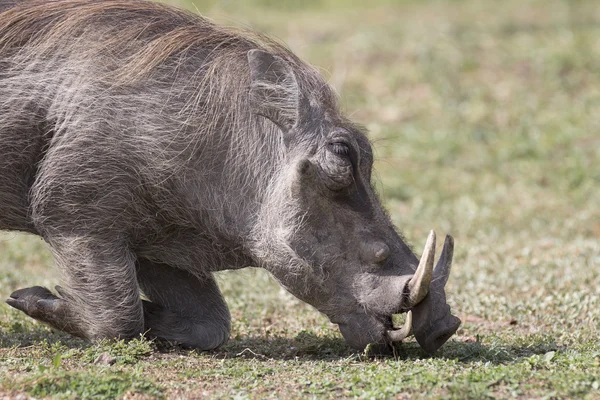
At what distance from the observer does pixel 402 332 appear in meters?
4.45

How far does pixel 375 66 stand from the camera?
13641 millimetres

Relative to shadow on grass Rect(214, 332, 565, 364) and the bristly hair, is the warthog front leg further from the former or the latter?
the bristly hair

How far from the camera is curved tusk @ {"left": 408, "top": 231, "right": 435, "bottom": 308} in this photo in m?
4.32

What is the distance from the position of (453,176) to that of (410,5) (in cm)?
821

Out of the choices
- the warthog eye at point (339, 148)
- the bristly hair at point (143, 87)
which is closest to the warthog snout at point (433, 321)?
the warthog eye at point (339, 148)

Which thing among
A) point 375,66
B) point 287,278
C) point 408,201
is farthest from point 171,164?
point 375,66

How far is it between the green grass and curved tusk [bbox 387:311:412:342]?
0.36ft

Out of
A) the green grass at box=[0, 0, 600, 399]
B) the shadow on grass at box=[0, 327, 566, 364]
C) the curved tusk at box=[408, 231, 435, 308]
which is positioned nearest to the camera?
the green grass at box=[0, 0, 600, 399]

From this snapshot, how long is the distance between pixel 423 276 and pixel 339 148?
0.75m

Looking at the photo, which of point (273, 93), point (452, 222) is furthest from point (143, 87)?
point (452, 222)

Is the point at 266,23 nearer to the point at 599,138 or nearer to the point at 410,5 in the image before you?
the point at 410,5

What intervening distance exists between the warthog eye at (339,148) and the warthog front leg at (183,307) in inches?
41.1

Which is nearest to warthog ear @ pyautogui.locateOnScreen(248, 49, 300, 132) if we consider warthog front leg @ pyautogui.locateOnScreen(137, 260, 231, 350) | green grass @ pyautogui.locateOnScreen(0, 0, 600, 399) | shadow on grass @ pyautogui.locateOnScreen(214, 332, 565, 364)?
green grass @ pyautogui.locateOnScreen(0, 0, 600, 399)

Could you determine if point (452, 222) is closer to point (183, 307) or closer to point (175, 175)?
point (183, 307)
